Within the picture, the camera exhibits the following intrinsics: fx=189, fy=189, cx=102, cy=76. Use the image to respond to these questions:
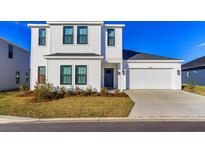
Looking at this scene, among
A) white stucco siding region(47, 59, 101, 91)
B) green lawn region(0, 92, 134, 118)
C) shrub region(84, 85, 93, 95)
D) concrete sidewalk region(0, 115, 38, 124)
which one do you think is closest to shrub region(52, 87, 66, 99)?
white stucco siding region(47, 59, 101, 91)

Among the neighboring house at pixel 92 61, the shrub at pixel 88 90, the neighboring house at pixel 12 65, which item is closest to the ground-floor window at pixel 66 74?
the neighboring house at pixel 92 61

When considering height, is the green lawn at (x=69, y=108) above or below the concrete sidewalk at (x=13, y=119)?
above

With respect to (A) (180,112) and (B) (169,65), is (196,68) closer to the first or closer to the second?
(B) (169,65)

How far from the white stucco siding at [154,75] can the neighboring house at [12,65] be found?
13.7 metres

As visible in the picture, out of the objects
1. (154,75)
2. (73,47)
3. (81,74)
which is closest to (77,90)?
(81,74)

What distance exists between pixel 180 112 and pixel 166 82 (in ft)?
34.5

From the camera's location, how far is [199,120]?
920 centimetres

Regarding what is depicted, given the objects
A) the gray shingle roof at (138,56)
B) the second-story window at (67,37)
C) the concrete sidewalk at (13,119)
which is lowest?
the concrete sidewalk at (13,119)

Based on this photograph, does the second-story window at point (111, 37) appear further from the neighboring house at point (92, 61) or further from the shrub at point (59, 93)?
the shrub at point (59, 93)

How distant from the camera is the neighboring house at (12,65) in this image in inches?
811

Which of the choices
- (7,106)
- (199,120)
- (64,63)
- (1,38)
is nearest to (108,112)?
(199,120)

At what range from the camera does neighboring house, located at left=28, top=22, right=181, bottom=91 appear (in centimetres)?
1656

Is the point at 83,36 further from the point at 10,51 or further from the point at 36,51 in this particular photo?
the point at 10,51

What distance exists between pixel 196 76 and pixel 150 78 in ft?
46.9
